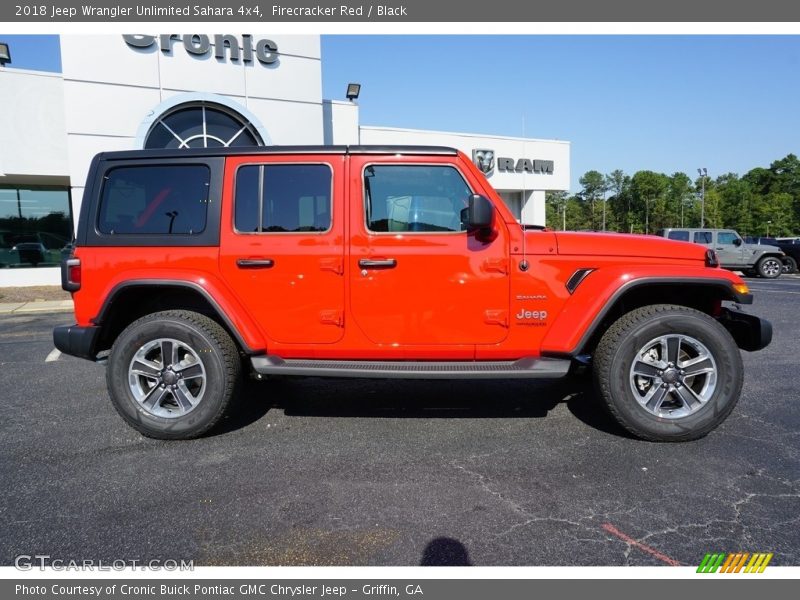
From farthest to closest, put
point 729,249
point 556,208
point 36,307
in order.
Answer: point 556,208
point 729,249
point 36,307

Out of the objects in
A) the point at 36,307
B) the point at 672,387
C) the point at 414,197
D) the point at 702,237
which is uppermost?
the point at 702,237

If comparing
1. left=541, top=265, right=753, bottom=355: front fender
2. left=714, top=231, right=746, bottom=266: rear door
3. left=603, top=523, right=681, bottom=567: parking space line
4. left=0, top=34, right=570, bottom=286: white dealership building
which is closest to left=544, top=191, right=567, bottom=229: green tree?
left=714, top=231, right=746, bottom=266: rear door

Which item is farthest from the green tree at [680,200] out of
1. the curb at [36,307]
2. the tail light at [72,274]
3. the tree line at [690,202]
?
the tail light at [72,274]

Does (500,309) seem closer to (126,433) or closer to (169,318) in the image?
(169,318)

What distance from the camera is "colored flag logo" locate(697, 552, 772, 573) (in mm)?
2217

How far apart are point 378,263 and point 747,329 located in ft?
9.23

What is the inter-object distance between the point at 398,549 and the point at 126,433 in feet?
8.50

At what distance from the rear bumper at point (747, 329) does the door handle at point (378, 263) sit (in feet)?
8.50

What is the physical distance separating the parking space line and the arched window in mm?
13857

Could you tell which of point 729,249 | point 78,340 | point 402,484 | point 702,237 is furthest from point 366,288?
point 729,249

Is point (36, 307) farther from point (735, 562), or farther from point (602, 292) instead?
point (735, 562)

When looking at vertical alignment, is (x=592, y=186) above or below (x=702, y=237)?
above

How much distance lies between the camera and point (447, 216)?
3662 mm

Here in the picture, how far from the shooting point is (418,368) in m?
3.55
